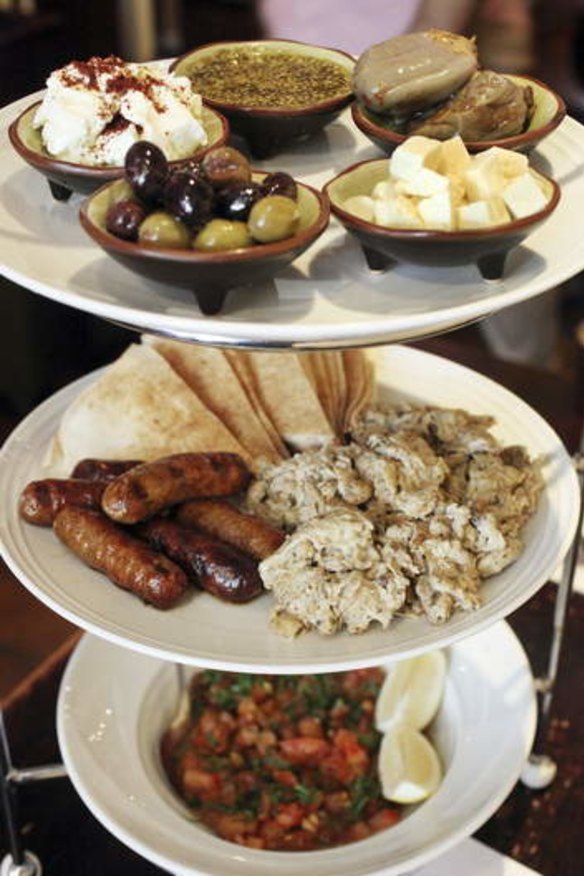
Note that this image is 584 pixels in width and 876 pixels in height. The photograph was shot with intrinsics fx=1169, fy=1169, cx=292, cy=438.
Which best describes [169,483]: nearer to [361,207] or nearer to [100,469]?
[100,469]

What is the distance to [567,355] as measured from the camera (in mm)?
3807

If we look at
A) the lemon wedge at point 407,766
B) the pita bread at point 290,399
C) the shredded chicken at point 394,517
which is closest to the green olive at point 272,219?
the shredded chicken at point 394,517

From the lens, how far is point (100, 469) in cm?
130

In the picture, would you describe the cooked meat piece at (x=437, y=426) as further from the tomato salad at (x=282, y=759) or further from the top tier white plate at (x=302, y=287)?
the tomato salad at (x=282, y=759)

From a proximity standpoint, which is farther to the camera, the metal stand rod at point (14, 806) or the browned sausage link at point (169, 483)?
the metal stand rod at point (14, 806)

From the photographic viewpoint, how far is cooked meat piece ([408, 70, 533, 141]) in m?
1.14

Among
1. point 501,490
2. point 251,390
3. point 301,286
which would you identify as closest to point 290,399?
point 251,390

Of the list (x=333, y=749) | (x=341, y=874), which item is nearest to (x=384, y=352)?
(x=333, y=749)

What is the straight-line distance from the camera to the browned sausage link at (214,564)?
117cm

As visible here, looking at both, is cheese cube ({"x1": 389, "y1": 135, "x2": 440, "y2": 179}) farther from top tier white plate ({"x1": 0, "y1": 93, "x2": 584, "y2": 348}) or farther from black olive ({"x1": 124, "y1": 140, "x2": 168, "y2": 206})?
black olive ({"x1": 124, "y1": 140, "x2": 168, "y2": 206})

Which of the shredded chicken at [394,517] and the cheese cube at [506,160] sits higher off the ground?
the cheese cube at [506,160]

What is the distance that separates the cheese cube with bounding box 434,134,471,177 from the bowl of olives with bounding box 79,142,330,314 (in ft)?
0.41

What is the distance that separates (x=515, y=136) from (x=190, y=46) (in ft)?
16.4

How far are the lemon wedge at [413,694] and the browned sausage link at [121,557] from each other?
0.50 meters
